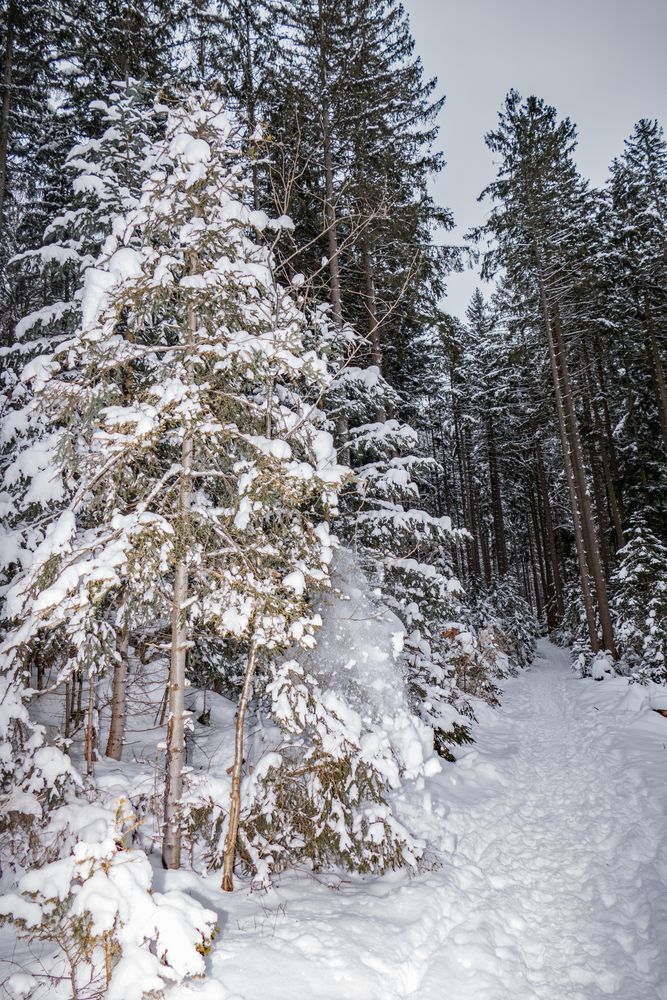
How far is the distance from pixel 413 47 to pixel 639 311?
13.1 meters

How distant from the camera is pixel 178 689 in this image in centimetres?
464

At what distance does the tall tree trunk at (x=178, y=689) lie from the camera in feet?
14.5

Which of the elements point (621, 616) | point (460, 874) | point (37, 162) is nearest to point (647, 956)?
point (460, 874)

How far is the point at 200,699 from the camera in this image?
26.6ft

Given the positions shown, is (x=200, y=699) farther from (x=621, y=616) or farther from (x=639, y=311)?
(x=639, y=311)

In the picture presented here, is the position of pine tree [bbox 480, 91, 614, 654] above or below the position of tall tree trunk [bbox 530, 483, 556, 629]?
above

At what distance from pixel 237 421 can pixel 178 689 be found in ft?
9.23

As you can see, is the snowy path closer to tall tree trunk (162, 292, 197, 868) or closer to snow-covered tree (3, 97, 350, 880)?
tall tree trunk (162, 292, 197, 868)

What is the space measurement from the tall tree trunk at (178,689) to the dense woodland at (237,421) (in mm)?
30

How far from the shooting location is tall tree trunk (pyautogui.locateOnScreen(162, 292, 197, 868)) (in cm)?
443

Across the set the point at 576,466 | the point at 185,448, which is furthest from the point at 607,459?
the point at 185,448

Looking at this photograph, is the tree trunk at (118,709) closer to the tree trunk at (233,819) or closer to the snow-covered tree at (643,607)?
the tree trunk at (233,819)

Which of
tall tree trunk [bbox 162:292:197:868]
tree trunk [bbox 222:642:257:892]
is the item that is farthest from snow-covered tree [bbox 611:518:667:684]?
tall tree trunk [bbox 162:292:197:868]

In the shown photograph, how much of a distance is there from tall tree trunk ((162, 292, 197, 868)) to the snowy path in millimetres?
825
